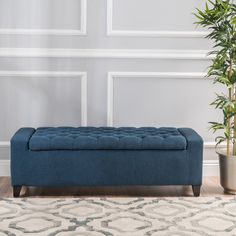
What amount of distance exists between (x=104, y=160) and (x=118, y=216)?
1.65 ft

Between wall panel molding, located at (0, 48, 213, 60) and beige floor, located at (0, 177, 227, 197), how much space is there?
97 cm

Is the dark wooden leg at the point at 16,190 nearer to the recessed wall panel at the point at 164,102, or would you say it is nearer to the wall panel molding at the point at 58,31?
the recessed wall panel at the point at 164,102

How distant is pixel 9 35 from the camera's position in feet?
12.8

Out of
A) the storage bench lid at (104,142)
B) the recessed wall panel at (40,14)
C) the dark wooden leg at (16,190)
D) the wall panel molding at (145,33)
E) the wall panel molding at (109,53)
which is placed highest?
the recessed wall panel at (40,14)

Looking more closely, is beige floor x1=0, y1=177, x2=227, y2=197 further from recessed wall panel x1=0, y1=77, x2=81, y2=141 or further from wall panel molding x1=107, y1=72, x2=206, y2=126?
wall panel molding x1=107, y1=72, x2=206, y2=126

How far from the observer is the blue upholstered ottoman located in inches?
133

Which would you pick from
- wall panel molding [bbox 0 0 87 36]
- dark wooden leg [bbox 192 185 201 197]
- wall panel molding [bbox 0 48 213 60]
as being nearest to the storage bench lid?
dark wooden leg [bbox 192 185 201 197]

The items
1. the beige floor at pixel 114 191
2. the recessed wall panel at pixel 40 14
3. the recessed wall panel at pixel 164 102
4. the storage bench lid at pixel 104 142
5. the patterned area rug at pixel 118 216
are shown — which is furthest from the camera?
the recessed wall panel at pixel 164 102

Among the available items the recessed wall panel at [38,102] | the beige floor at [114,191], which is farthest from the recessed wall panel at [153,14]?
the beige floor at [114,191]

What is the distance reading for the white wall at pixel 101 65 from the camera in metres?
3.90

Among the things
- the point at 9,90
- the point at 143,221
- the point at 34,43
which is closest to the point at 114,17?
the point at 34,43

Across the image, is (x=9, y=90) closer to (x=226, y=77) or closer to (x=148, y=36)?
(x=148, y=36)

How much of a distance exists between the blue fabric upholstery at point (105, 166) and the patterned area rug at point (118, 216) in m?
0.12

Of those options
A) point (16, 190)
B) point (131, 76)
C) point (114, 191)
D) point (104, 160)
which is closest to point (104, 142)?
point (104, 160)
